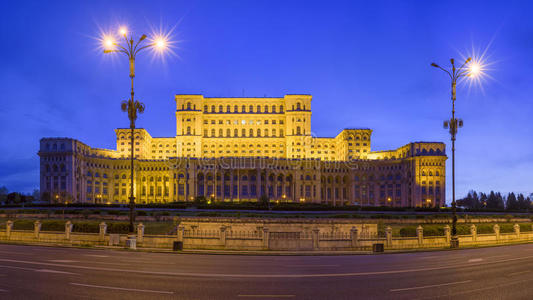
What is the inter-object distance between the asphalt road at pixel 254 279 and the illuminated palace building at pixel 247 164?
111088mm

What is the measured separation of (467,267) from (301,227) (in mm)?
33483

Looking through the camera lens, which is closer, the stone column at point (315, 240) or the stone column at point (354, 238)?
the stone column at point (315, 240)

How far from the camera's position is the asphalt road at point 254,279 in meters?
12.5

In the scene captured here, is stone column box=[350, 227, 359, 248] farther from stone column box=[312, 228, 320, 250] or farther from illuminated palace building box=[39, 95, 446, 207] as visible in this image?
illuminated palace building box=[39, 95, 446, 207]

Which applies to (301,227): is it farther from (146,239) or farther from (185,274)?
(185,274)

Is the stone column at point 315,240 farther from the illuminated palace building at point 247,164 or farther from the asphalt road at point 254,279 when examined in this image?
the illuminated palace building at point 247,164

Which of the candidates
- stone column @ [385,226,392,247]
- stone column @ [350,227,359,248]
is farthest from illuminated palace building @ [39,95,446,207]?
stone column @ [385,226,392,247]

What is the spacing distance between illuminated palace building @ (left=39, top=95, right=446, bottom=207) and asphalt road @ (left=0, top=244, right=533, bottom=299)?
11109 centimetres

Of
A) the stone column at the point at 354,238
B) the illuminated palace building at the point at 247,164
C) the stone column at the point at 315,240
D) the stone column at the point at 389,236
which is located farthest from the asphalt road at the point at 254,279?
the illuminated palace building at the point at 247,164

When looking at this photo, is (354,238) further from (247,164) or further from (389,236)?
(247,164)

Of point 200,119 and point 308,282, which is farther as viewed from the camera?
point 200,119

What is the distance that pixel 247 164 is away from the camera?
13500 cm

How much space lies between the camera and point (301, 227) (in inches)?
2060

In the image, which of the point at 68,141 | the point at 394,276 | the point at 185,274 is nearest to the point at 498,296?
the point at 394,276
